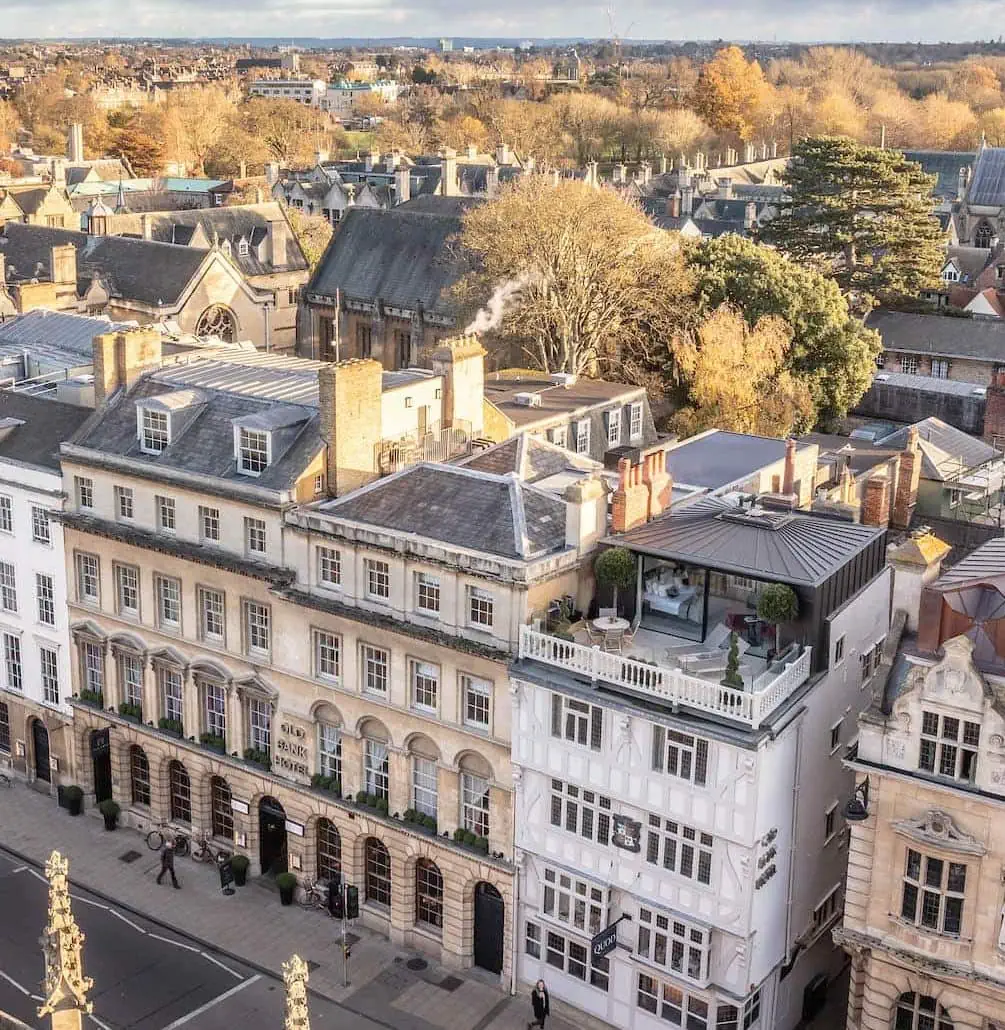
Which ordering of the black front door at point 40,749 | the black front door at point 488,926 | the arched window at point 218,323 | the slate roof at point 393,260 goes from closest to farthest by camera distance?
the black front door at point 488,926
the black front door at point 40,749
the arched window at point 218,323
the slate roof at point 393,260

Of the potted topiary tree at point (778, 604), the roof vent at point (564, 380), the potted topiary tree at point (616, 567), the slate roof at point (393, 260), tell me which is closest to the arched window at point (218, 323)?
the slate roof at point (393, 260)

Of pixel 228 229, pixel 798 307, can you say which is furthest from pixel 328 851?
pixel 228 229

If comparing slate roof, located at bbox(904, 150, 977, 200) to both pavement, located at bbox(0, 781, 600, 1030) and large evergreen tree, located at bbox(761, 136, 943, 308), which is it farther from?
pavement, located at bbox(0, 781, 600, 1030)

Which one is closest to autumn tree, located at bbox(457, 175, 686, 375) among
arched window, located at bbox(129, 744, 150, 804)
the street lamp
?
arched window, located at bbox(129, 744, 150, 804)

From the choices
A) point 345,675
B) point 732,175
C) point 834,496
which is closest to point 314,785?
point 345,675

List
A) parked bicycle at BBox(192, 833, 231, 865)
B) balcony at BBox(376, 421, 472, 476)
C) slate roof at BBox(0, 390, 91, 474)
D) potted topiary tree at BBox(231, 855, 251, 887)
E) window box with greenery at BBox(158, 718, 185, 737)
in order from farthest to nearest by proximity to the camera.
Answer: slate roof at BBox(0, 390, 91, 474) → window box with greenery at BBox(158, 718, 185, 737) → parked bicycle at BBox(192, 833, 231, 865) → potted topiary tree at BBox(231, 855, 251, 887) → balcony at BBox(376, 421, 472, 476)

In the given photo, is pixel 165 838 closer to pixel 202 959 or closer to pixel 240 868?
pixel 240 868

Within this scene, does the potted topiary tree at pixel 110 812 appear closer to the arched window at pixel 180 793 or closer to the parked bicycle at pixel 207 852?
the arched window at pixel 180 793
